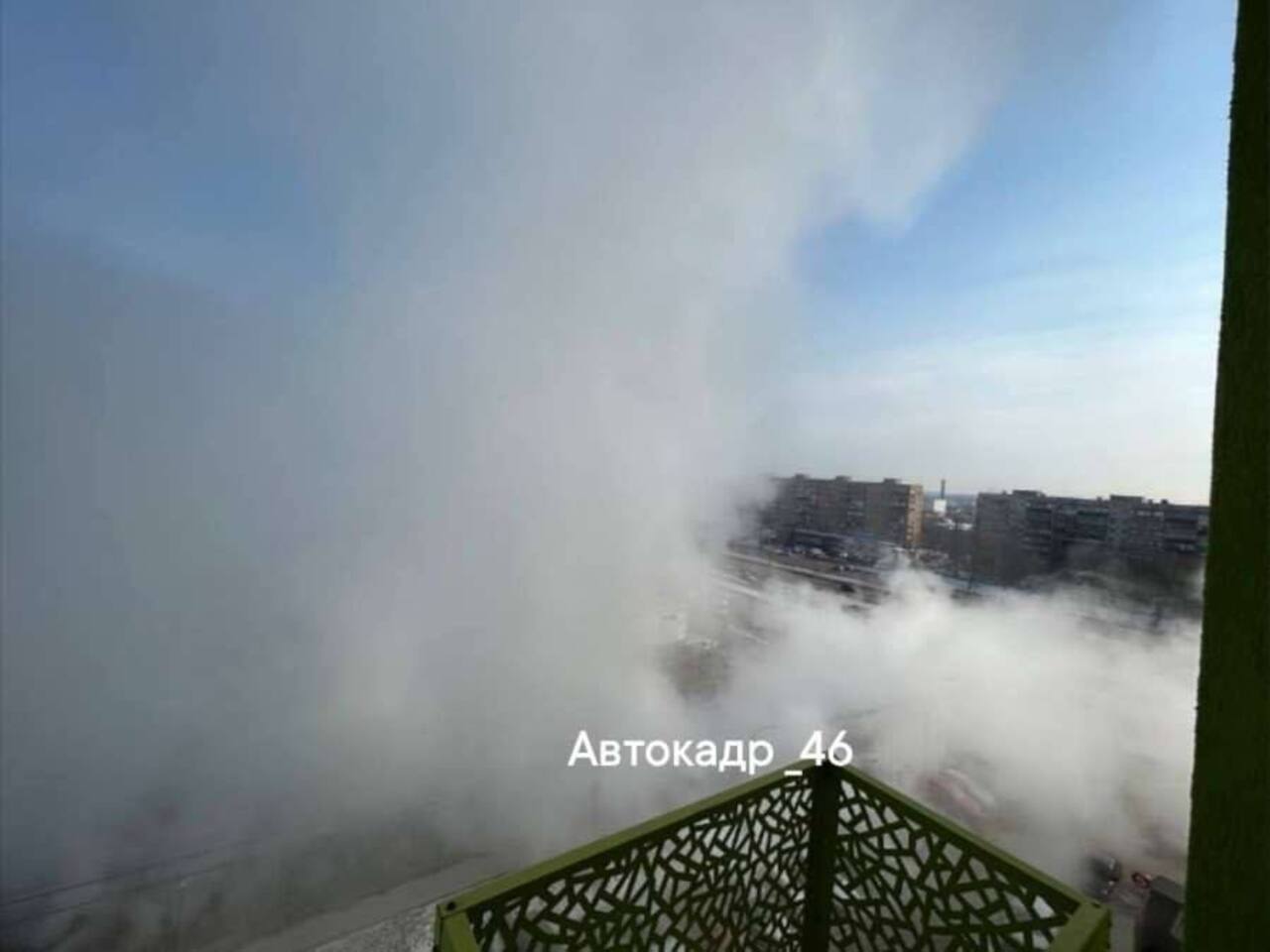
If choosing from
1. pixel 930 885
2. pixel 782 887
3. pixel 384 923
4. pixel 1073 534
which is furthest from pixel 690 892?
pixel 1073 534

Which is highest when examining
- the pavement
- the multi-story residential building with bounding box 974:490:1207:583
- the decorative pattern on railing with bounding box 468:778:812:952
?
the multi-story residential building with bounding box 974:490:1207:583

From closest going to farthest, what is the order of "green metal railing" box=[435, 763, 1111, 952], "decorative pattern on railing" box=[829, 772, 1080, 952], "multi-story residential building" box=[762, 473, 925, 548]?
"green metal railing" box=[435, 763, 1111, 952] → "decorative pattern on railing" box=[829, 772, 1080, 952] → "multi-story residential building" box=[762, 473, 925, 548]

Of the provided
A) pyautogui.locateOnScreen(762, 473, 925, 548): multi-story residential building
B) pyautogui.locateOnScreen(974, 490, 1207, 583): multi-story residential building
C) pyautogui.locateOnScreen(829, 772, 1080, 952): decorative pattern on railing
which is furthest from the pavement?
pyautogui.locateOnScreen(762, 473, 925, 548): multi-story residential building

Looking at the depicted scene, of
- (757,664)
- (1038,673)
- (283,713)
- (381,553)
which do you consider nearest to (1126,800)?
(1038,673)

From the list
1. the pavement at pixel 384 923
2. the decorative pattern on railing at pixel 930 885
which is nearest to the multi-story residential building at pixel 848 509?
the pavement at pixel 384 923

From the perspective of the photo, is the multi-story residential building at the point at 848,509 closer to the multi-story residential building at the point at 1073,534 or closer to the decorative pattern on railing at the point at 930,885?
the multi-story residential building at the point at 1073,534

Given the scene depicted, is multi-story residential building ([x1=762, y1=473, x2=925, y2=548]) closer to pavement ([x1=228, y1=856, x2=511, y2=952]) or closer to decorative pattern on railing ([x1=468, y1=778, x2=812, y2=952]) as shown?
pavement ([x1=228, y1=856, x2=511, y2=952])

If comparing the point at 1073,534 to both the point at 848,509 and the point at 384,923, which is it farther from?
the point at 384,923
